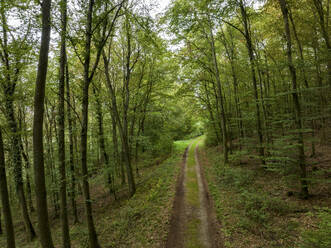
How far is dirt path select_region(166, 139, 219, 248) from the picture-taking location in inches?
233

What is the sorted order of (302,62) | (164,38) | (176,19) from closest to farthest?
1. (302,62)
2. (176,19)
3. (164,38)

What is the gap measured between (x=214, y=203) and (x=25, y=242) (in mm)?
13904

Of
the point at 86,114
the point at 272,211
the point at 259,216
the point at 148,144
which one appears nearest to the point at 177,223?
the point at 259,216

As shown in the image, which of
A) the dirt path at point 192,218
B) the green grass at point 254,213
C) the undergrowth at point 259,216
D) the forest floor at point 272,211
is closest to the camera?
the forest floor at point 272,211

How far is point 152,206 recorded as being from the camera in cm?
867

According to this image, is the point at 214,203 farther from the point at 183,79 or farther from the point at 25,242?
the point at 25,242

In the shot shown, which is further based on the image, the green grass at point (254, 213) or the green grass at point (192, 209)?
the green grass at point (192, 209)

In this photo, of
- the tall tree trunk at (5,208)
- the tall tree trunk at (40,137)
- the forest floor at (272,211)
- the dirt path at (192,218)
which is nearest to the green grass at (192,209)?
the dirt path at (192,218)

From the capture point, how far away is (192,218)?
24.0 ft

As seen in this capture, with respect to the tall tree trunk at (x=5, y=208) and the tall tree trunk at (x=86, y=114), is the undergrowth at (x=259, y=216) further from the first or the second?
the tall tree trunk at (x=5, y=208)

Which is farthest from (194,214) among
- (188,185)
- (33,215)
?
(33,215)

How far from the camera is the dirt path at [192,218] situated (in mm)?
5921

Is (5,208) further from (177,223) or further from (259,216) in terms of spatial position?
(259,216)

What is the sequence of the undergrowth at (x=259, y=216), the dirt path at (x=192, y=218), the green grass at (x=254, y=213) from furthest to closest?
the dirt path at (x=192, y=218), the green grass at (x=254, y=213), the undergrowth at (x=259, y=216)
